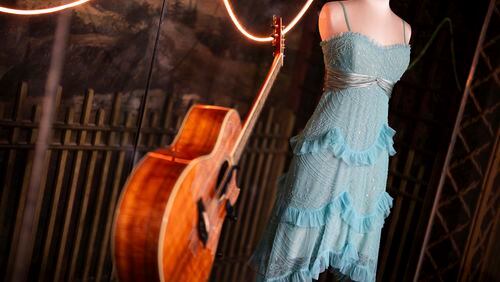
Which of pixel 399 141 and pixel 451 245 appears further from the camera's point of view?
pixel 399 141

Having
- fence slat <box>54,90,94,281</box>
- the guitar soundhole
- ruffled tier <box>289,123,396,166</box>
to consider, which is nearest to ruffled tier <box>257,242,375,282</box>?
ruffled tier <box>289,123,396,166</box>

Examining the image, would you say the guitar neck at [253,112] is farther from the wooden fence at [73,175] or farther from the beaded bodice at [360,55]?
the wooden fence at [73,175]

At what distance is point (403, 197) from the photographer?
4.03 metres

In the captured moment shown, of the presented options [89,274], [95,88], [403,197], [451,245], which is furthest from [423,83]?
[89,274]

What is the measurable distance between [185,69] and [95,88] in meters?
0.70

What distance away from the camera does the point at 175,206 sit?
2.11 meters

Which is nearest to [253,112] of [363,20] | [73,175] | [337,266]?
[363,20]

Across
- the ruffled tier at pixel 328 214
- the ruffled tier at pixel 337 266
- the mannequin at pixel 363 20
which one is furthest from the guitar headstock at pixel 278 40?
the ruffled tier at pixel 337 266

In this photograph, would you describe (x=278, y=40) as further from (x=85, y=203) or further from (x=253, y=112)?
(x=85, y=203)

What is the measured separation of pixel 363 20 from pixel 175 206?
1106 mm

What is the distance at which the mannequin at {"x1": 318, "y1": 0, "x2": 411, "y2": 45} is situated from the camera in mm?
2557

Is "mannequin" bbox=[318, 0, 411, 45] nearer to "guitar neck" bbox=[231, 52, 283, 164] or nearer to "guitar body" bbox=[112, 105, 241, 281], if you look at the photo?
"guitar neck" bbox=[231, 52, 283, 164]

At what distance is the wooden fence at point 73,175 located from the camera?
10.2 feet

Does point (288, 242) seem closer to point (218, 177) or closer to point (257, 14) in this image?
point (218, 177)
